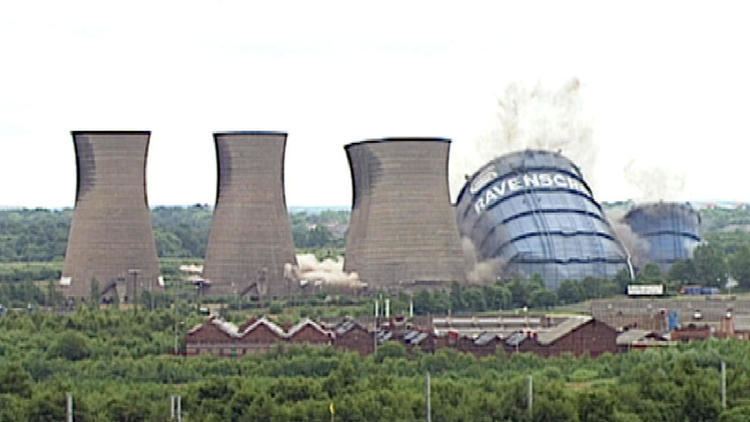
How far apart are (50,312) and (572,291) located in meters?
15.3

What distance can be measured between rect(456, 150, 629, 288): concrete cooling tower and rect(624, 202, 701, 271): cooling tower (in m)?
2.43

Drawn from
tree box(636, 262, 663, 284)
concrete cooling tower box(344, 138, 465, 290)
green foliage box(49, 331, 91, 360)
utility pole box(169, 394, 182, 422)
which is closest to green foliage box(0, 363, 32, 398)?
utility pole box(169, 394, 182, 422)

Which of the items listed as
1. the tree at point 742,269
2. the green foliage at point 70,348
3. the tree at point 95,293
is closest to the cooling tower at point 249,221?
the tree at point 95,293

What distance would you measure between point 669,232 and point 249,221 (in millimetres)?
17824

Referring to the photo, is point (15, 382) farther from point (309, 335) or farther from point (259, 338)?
point (309, 335)

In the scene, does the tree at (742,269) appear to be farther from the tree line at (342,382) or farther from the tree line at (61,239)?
the tree line at (61,239)

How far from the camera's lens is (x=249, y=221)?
6294 centimetres

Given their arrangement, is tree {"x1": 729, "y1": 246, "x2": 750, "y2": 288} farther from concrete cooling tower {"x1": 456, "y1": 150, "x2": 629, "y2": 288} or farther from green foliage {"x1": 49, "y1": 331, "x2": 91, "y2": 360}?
green foliage {"x1": 49, "y1": 331, "x2": 91, "y2": 360}

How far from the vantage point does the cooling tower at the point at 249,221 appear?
61.8m

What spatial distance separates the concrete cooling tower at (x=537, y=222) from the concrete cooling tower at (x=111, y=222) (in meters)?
11.7

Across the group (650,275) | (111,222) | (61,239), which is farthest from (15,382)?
(61,239)

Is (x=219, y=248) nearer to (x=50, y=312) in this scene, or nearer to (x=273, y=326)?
(x=50, y=312)

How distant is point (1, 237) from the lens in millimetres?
111500

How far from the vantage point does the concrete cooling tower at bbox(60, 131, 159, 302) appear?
201 ft
